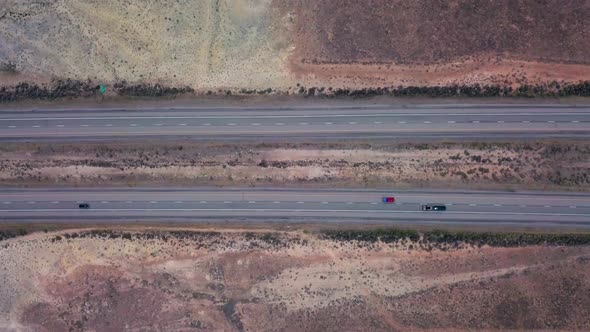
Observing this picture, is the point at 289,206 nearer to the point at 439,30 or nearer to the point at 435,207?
the point at 435,207

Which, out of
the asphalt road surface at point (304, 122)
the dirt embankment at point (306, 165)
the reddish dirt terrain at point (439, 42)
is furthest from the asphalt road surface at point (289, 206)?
the reddish dirt terrain at point (439, 42)

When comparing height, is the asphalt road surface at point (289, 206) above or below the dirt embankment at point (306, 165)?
below

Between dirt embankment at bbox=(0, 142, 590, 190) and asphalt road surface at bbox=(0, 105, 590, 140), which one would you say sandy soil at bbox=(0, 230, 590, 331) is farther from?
asphalt road surface at bbox=(0, 105, 590, 140)

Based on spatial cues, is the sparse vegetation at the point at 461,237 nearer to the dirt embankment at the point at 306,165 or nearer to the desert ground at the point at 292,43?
the dirt embankment at the point at 306,165

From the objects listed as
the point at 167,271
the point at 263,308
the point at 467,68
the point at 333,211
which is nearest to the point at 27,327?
the point at 167,271

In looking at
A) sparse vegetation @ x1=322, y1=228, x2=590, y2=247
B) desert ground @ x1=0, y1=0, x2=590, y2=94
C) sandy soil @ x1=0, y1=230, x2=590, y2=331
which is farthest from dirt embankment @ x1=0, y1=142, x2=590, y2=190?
desert ground @ x1=0, y1=0, x2=590, y2=94

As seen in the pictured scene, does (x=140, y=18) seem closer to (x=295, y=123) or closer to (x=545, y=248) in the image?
(x=295, y=123)

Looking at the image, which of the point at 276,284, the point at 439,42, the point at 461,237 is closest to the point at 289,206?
the point at 276,284
